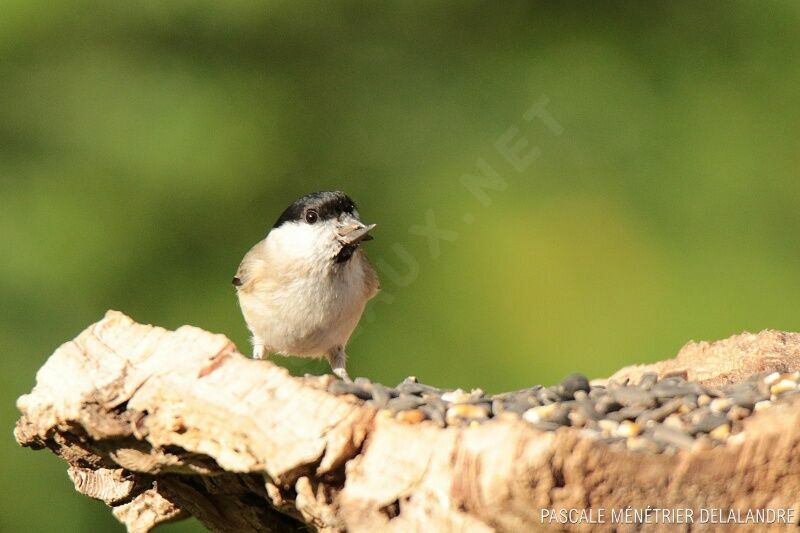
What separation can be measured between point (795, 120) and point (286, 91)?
2.00 m

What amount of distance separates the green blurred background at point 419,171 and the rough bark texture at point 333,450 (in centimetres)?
182

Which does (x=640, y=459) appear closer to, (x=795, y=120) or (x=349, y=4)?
(x=795, y=120)

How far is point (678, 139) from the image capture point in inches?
151

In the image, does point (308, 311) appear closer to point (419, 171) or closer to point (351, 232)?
point (351, 232)

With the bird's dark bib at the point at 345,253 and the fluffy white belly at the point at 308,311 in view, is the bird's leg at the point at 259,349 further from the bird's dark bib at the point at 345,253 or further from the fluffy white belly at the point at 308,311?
the bird's dark bib at the point at 345,253

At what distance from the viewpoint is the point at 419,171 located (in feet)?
13.2

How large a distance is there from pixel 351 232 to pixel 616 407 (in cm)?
138

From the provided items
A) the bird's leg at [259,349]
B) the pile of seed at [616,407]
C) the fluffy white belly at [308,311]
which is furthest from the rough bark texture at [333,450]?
the bird's leg at [259,349]

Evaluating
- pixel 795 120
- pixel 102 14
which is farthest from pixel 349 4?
pixel 795 120

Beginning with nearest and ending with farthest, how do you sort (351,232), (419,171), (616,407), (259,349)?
1. (616,407)
2. (351,232)
3. (259,349)
4. (419,171)

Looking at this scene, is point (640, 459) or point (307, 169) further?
point (307, 169)

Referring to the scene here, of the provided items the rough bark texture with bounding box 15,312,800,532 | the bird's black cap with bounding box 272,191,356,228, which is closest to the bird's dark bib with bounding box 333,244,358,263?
the bird's black cap with bounding box 272,191,356,228

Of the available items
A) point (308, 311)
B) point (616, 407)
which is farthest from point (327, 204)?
point (616, 407)

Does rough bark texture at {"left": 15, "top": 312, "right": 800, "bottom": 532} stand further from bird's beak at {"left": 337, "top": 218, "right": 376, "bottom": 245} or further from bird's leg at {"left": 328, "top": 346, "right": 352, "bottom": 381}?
bird's leg at {"left": 328, "top": 346, "right": 352, "bottom": 381}
